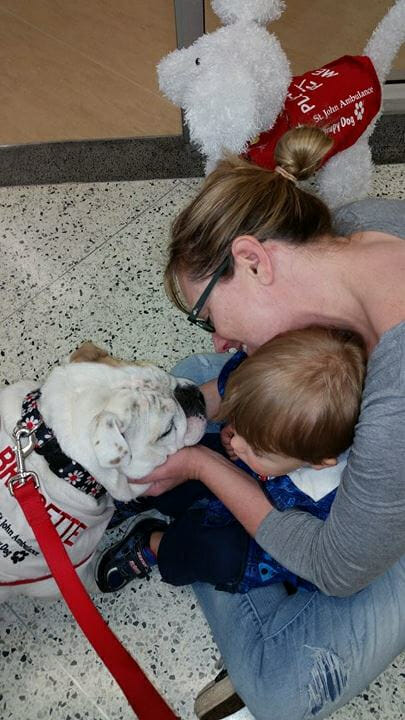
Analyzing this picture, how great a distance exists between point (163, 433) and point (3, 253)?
1533mm

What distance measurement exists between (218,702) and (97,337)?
1.34 m

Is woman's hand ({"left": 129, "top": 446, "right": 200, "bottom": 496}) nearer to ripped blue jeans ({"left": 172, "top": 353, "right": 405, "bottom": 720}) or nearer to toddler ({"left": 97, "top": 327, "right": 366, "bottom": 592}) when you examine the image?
toddler ({"left": 97, "top": 327, "right": 366, "bottom": 592})

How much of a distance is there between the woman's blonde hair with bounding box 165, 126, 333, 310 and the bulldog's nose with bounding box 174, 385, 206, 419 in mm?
323

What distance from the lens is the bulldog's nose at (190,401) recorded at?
166 centimetres

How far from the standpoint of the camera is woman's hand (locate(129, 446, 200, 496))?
165cm

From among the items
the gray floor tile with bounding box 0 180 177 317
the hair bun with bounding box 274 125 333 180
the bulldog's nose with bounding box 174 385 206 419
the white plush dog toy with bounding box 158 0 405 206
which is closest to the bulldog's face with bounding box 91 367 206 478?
the bulldog's nose with bounding box 174 385 206 419

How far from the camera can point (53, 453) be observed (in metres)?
1.45

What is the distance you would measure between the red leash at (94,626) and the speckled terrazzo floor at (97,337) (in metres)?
0.73

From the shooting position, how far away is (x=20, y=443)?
1446mm

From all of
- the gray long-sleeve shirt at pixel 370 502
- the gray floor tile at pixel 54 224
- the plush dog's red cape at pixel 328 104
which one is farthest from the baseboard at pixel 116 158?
the gray long-sleeve shirt at pixel 370 502

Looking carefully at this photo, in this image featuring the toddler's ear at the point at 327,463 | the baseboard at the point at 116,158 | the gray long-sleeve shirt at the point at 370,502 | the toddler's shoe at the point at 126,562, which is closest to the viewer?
the gray long-sleeve shirt at the point at 370,502

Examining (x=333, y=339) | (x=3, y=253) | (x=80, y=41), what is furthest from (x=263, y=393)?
(x=80, y=41)

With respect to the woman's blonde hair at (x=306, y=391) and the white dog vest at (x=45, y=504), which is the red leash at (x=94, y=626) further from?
the woman's blonde hair at (x=306, y=391)

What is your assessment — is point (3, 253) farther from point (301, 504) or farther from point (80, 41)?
point (301, 504)
